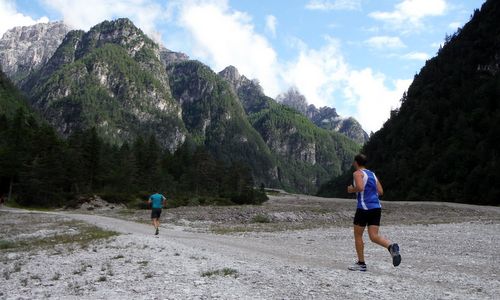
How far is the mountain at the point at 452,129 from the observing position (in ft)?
315

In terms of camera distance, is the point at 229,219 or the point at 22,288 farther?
the point at 229,219

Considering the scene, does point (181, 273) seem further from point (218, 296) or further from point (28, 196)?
point (28, 196)

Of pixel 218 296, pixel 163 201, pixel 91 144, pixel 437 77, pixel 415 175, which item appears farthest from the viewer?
pixel 437 77

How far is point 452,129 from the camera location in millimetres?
118000

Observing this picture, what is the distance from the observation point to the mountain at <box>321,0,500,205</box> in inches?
3780

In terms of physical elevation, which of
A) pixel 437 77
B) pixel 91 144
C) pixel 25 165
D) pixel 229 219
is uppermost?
pixel 437 77

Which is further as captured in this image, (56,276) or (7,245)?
(7,245)

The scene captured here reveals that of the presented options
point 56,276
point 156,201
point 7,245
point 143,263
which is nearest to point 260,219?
point 156,201

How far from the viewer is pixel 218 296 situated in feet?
32.3

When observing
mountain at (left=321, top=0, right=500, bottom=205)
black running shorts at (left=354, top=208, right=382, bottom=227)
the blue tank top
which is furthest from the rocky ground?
mountain at (left=321, top=0, right=500, bottom=205)

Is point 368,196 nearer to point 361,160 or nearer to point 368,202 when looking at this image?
point 368,202

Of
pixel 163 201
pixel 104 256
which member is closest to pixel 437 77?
pixel 163 201

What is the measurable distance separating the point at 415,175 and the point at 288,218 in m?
71.2

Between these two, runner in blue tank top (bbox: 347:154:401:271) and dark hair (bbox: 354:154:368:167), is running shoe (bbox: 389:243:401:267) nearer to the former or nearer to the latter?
runner in blue tank top (bbox: 347:154:401:271)
